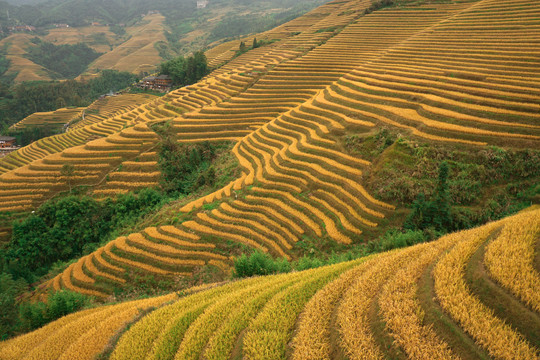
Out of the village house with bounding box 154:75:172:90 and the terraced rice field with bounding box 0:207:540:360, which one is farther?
the village house with bounding box 154:75:172:90

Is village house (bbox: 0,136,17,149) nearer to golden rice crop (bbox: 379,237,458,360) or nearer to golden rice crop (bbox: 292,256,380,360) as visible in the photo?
golden rice crop (bbox: 292,256,380,360)

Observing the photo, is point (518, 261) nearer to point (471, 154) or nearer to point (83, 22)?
point (471, 154)

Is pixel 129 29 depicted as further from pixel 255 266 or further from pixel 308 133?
pixel 255 266

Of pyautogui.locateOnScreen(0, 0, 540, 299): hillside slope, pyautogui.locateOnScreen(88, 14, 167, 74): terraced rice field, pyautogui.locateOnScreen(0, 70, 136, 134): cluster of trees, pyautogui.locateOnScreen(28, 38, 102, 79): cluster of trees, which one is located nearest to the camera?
pyautogui.locateOnScreen(0, 0, 540, 299): hillside slope

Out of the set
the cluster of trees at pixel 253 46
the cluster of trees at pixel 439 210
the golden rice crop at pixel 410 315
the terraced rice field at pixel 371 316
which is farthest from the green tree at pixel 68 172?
the cluster of trees at pixel 253 46

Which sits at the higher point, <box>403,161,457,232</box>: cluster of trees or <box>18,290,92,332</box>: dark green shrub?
<box>403,161,457,232</box>: cluster of trees

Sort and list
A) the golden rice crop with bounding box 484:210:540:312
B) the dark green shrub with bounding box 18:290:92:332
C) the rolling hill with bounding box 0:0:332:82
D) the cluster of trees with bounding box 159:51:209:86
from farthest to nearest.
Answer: the rolling hill with bounding box 0:0:332:82
the cluster of trees with bounding box 159:51:209:86
the dark green shrub with bounding box 18:290:92:332
the golden rice crop with bounding box 484:210:540:312

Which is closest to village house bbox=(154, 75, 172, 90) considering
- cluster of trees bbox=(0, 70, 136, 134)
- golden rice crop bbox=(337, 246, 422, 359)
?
cluster of trees bbox=(0, 70, 136, 134)
